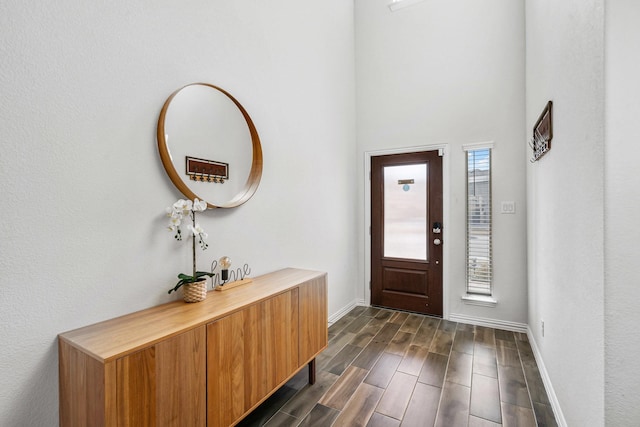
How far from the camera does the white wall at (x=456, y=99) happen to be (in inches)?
122

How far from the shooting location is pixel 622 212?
103 cm

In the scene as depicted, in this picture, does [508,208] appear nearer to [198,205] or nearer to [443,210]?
[443,210]

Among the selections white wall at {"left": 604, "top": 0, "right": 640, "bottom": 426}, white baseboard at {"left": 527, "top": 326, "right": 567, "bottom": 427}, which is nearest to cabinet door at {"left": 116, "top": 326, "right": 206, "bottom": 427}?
white wall at {"left": 604, "top": 0, "right": 640, "bottom": 426}

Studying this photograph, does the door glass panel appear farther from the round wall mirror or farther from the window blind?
the round wall mirror

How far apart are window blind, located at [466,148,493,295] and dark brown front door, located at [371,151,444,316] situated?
327 millimetres

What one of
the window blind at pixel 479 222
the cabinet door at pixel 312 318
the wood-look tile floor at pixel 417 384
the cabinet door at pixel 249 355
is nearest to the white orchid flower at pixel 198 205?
the cabinet door at pixel 249 355

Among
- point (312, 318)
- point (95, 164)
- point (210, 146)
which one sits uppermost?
point (210, 146)

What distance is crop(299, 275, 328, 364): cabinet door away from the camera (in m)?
2.06

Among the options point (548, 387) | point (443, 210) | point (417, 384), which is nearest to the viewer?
point (548, 387)

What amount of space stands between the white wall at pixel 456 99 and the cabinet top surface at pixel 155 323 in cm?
247

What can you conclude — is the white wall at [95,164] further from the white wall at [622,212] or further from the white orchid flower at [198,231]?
the white wall at [622,212]

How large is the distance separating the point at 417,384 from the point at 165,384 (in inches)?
70.8

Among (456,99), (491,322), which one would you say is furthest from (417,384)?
(456,99)

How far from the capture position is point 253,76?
7.40ft
